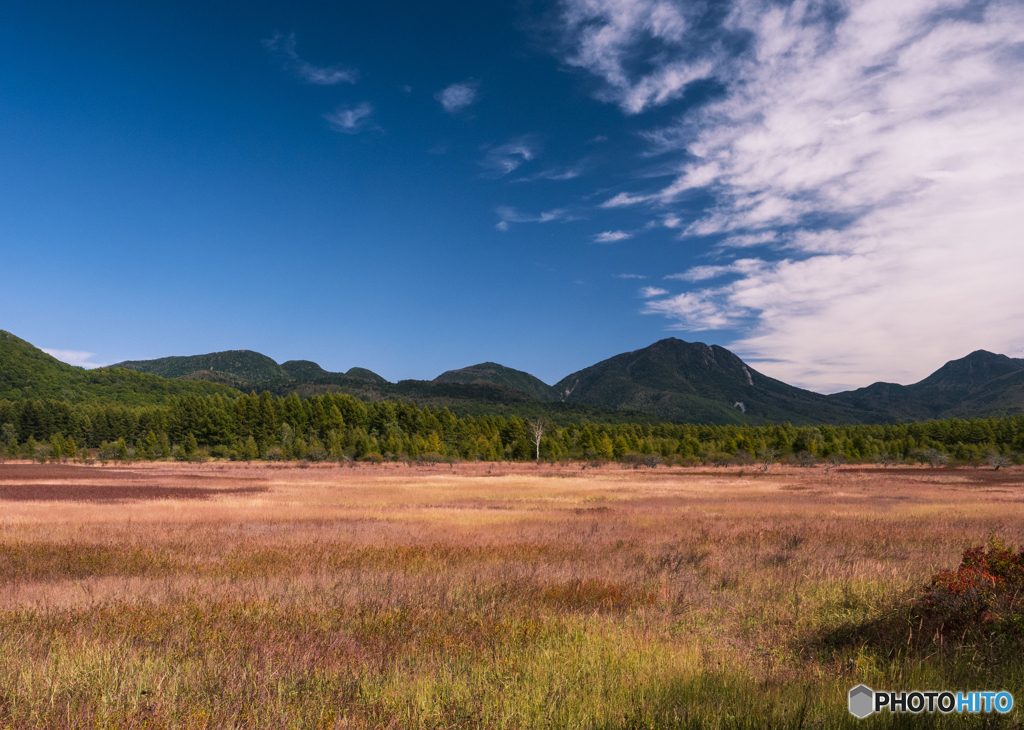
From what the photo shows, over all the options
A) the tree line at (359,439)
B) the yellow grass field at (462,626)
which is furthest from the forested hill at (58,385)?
the yellow grass field at (462,626)

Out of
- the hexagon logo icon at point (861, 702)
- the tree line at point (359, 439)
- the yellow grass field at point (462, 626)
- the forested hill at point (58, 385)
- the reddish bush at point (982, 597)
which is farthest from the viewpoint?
the forested hill at point (58, 385)

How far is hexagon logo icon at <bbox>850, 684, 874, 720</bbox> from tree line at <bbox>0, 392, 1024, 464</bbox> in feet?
284

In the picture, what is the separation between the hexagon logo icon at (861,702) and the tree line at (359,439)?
86589 mm

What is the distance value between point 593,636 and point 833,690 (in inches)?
116

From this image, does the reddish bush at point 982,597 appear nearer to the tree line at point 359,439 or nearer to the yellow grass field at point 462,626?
the yellow grass field at point 462,626

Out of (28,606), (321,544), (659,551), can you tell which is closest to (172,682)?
(28,606)

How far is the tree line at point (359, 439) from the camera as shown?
302 ft

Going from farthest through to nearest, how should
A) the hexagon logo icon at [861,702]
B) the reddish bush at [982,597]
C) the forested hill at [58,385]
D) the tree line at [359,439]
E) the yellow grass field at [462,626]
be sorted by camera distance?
the forested hill at [58,385] → the tree line at [359,439] → the reddish bush at [982,597] → the yellow grass field at [462,626] → the hexagon logo icon at [861,702]

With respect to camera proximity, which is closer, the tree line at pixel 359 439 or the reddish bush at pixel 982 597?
the reddish bush at pixel 982 597

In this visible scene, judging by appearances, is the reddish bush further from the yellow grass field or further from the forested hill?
the forested hill

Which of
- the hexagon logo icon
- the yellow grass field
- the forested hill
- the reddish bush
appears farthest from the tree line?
the hexagon logo icon

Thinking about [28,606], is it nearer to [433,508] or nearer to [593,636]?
[593,636]

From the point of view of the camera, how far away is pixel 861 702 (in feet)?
15.0

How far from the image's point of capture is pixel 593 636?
23.3 feet
